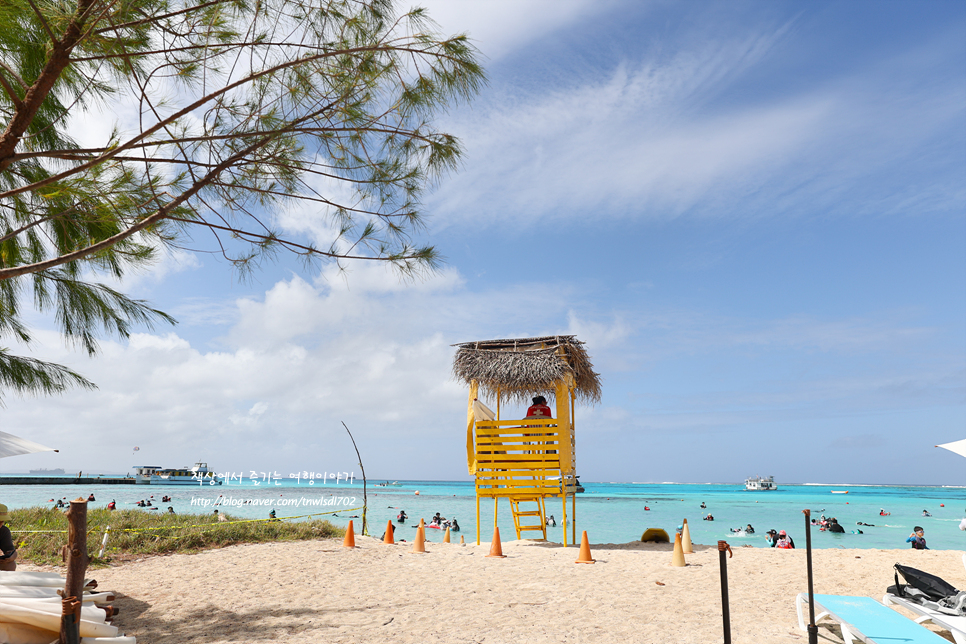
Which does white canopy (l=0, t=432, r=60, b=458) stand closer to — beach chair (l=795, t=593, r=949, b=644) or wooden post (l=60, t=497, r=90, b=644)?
wooden post (l=60, t=497, r=90, b=644)

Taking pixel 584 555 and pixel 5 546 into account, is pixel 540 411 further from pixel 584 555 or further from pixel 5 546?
pixel 5 546

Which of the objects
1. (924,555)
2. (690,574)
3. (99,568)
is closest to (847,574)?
(690,574)

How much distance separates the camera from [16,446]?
6270 mm

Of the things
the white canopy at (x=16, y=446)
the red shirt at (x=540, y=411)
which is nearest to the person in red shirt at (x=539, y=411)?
the red shirt at (x=540, y=411)

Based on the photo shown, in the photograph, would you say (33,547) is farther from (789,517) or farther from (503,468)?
(789,517)

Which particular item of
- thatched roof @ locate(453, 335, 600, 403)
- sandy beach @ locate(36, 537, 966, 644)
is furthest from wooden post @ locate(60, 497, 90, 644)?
thatched roof @ locate(453, 335, 600, 403)

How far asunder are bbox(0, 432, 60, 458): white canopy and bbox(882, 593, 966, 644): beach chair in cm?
950

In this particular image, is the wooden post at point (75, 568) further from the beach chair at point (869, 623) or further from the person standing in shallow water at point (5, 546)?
the beach chair at point (869, 623)

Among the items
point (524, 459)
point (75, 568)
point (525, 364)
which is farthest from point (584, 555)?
point (75, 568)

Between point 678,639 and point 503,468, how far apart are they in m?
6.54

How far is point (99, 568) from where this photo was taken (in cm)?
839

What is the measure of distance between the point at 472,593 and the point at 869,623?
4.07 meters

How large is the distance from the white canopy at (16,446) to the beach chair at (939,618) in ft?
31.2

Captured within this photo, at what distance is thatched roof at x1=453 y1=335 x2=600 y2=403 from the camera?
11516 millimetres
